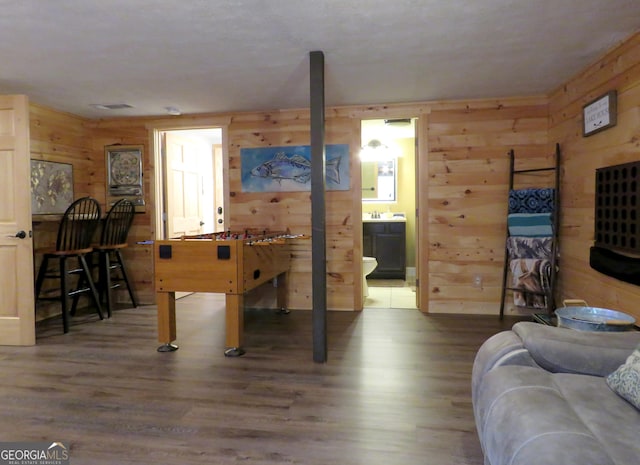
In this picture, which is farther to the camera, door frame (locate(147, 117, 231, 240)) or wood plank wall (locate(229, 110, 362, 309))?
door frame (locate(147, 117, 231, 240))

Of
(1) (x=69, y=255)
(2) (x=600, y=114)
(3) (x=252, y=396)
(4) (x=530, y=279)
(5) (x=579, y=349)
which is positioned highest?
(2) (x=600, y=114)

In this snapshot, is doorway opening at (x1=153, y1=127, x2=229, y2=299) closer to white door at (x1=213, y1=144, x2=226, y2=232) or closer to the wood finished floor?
white door at (x1=213, y1=144, x2=226, y2=232)

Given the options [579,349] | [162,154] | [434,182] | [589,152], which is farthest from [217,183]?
[579,349]

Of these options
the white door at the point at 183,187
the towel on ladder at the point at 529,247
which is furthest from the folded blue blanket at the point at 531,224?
the white door at the point at 183,187

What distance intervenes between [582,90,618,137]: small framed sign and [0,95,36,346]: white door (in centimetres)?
423

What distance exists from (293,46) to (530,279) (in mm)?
2856

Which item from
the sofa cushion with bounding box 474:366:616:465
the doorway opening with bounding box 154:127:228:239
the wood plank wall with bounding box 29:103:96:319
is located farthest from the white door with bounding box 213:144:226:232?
the sofa cushion with bounding box 474:366:616:465

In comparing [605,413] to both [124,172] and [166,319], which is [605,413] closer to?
[166,319]

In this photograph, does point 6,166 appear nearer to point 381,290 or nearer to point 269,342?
point 269,342

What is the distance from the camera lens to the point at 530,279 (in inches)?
149

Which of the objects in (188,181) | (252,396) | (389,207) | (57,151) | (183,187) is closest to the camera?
(252,396)

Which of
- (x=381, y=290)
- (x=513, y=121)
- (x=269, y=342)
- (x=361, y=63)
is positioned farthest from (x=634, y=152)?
(x=381, y=290)

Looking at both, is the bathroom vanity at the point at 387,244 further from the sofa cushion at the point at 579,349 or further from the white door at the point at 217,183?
the sofa cushion at the point at 579,349

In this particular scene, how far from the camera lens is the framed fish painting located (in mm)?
4363
